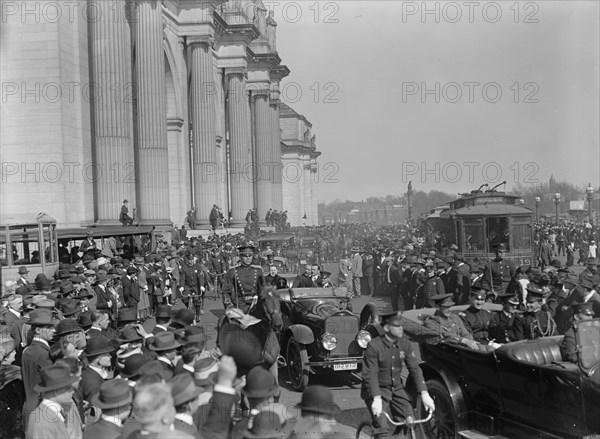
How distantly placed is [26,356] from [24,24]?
23.0 metres

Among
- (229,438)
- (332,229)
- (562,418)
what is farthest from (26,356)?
(332,229)

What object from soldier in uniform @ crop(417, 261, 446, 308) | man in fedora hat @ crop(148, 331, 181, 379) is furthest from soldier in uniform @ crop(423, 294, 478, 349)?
soldier in uniform @ crop(417, 261, 446, 308)

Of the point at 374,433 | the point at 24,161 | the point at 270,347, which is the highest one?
the point at 24,161

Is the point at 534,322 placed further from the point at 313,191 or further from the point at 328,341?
the point at 313,191

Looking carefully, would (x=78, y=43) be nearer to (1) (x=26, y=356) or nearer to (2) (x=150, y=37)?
(2) (x=150, y=37)

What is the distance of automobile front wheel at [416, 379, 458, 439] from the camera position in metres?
7.41

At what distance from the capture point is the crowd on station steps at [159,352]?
4.79 metres

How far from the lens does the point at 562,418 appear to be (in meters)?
6.32

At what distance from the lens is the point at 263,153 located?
62.6 meters

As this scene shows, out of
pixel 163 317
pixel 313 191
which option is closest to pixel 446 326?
pixel 163 317

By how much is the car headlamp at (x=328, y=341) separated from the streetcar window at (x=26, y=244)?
1173cm

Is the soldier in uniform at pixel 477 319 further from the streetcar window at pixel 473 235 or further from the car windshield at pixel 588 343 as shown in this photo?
the streetcar window at pixel 473 235

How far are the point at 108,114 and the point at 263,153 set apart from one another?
34.2 meters

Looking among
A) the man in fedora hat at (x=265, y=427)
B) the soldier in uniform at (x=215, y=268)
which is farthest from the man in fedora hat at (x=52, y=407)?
the soldier in uniform at (x=215, y=268)
